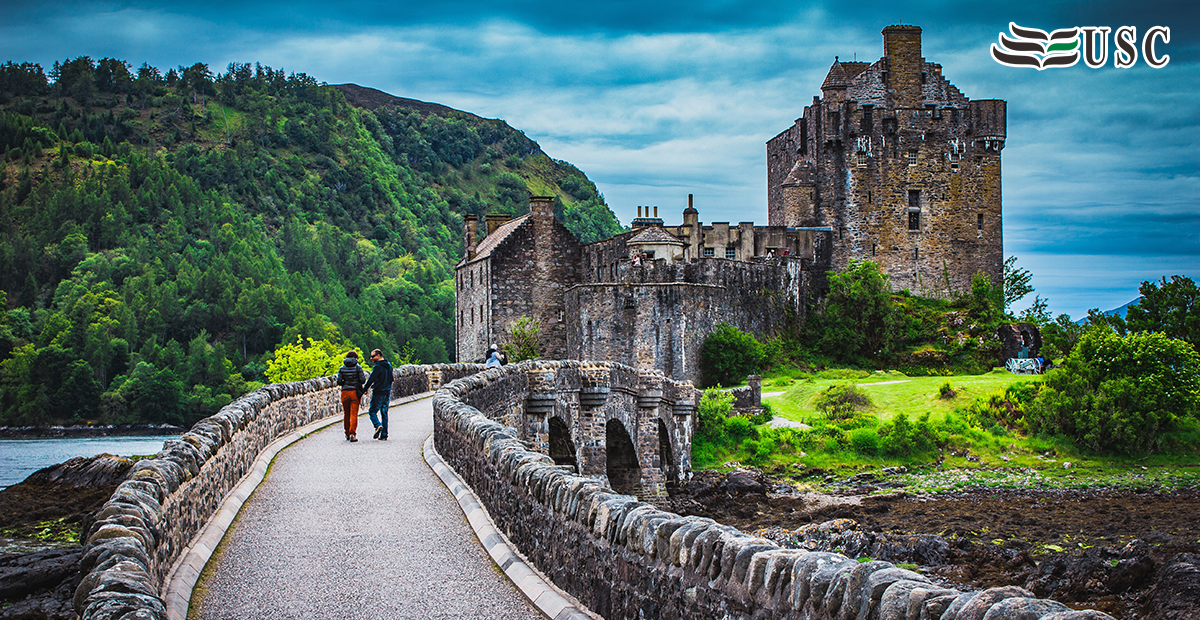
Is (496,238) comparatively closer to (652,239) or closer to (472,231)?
(472,231)

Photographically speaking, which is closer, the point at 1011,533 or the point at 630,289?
the point at 1011,533

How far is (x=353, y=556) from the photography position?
9.42 metres

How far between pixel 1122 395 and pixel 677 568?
38.7 m

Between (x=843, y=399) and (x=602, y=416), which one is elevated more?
(x=602, y=416)

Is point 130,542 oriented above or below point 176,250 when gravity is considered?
below

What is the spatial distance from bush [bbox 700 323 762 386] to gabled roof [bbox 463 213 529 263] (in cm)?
1039

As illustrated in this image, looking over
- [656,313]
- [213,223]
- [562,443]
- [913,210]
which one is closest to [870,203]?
[913,210]

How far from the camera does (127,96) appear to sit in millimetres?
168750

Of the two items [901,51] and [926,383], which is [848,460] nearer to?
[926,383]

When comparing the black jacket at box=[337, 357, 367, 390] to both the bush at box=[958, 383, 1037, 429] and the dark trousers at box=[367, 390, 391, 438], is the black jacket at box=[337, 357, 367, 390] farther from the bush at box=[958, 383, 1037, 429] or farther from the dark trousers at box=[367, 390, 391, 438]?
the bush at box=[958, 383, 1037, 429]

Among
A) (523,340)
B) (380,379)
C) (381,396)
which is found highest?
(380,379)

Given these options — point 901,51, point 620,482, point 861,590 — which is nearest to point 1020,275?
point 901,51

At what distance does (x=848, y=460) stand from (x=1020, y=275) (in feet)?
94.3

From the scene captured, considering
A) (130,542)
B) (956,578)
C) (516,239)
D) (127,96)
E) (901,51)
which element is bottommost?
(956,578)
